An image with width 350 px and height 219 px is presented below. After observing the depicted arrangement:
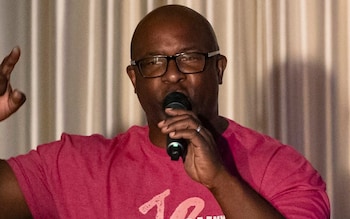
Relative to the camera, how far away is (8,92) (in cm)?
136

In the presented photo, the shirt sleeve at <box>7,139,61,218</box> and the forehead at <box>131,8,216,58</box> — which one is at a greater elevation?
the forehead at <box>131,8,216,58</box>

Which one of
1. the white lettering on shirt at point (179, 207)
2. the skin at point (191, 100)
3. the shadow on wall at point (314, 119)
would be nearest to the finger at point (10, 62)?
the skin at point (191, 100)

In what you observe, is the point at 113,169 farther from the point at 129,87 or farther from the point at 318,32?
the point at 318,32

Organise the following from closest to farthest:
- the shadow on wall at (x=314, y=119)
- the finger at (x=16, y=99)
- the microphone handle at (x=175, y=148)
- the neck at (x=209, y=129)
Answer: the microphone handle at (x=175, y=148) < the finger at (x=16, y=99) < the neck at (x=209, y=129) < the shadow on wall at (x=314, y=119)

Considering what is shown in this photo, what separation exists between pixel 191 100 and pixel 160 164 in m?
0.18

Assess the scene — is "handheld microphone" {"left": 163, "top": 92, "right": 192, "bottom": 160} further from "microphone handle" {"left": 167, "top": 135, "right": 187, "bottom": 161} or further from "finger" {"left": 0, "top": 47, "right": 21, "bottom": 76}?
"finger" {"left": 0, "top": 47, "right": 21, "bottom": 76}

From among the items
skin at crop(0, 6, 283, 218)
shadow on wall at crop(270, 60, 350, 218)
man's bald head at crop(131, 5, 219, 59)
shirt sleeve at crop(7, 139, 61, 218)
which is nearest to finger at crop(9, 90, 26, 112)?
skin at crop(0, 6, 283, 218)

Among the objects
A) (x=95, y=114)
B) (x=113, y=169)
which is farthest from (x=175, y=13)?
(x=95, y=114)

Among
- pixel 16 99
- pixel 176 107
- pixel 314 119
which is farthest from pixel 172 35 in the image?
pixel 314 119

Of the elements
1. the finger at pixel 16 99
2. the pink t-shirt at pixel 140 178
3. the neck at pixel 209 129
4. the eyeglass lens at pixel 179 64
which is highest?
the eyeglass lens at pixel 179 64

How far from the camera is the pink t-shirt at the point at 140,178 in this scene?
1.47m

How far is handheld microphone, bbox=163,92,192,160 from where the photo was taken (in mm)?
1199

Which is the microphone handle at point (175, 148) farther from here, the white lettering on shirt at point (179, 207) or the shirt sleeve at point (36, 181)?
the shirt sleeve at point (36, 181)

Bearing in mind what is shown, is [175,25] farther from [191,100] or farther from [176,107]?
[176,107]
